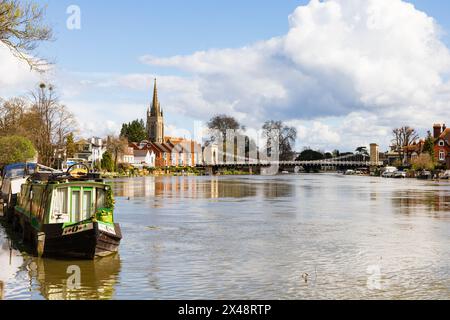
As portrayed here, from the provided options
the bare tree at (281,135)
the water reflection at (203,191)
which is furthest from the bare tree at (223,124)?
the water reflection at (203,191)

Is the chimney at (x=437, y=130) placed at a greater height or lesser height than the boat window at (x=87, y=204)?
greater

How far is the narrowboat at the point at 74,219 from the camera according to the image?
67.9ft

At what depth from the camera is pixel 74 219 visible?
2247 centimetres

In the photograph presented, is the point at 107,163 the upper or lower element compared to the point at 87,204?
upper

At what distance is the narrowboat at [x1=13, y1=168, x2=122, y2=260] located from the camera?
67.9ft

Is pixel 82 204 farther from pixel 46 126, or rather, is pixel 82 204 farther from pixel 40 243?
pixel 46 126

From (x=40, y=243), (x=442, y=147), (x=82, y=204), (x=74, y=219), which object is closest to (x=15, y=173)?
(x=82, y=204)

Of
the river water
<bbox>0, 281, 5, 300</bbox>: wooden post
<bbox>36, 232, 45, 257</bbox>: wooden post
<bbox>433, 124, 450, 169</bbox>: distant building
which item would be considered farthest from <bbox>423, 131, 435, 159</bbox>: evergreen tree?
<bbox>0, 281, 5, 300</bbox>: wooden post

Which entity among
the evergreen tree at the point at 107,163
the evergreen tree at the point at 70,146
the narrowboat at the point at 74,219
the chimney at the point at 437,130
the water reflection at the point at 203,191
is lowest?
the water reflection at the point at 203,191

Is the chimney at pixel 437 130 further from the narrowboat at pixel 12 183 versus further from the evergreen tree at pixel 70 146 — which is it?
the narrowboat at pixel 12 183

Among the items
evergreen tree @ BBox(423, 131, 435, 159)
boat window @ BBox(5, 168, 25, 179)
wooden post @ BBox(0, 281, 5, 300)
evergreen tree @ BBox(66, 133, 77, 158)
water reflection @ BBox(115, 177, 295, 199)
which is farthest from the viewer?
evergreen tree @ BBox(423, 131, 435, 159)

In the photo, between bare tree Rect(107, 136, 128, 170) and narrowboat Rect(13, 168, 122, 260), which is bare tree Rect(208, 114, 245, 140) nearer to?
bare tree Rect(107, 136, 128, 170)

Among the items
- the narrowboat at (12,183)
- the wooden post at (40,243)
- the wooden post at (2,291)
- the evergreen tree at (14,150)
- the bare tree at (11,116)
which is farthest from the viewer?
the bare tree at (11,116)

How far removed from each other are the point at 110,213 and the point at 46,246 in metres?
2.57
